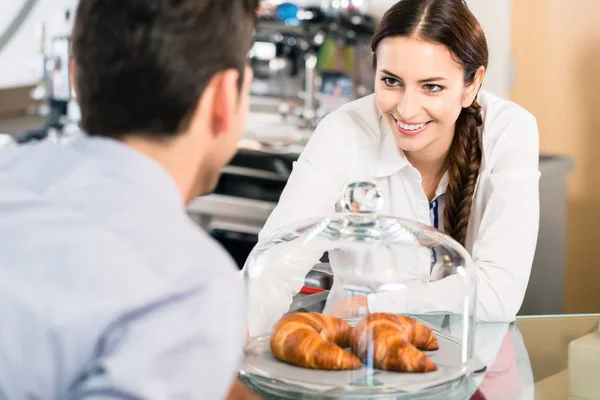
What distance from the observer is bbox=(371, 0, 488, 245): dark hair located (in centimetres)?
159

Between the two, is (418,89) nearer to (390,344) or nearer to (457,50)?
(457,50)

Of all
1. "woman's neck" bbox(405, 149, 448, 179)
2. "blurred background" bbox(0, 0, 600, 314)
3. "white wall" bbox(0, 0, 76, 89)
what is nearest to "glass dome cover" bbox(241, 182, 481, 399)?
"woman's neck" bbox(405, 149, 448, 179)

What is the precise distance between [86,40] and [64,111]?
2.90 m

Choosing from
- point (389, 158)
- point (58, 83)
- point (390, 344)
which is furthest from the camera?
point (58, 83)

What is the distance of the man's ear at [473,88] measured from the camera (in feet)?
5.46

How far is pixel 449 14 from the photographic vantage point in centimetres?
159

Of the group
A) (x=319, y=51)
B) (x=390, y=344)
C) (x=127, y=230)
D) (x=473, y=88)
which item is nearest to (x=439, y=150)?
(x=473, y=88)

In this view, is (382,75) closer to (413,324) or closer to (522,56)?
(413,324)

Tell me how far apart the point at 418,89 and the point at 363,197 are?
603 millimetres

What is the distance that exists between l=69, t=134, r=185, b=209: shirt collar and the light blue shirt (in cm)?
2

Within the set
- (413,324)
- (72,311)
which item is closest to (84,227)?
(72,311)

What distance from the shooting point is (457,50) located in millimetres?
1596

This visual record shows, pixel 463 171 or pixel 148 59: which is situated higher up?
pixel 148 59

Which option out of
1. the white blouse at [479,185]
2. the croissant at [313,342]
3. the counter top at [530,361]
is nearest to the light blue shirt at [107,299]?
the croissant at [313,342]
